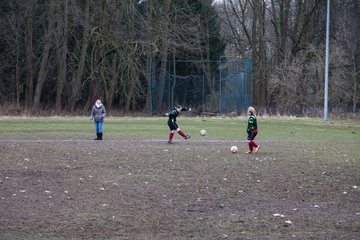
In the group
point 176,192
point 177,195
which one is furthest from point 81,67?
point 177,195

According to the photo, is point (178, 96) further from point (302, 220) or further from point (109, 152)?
point (302, 220)

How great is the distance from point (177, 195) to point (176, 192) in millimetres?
322

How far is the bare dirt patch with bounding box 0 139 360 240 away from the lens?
360 inches

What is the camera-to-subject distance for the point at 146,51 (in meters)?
46.8

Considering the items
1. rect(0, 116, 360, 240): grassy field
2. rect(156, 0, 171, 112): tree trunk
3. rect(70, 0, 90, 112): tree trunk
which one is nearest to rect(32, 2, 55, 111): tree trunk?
rect(70, 0, 90, 112): tree trunk

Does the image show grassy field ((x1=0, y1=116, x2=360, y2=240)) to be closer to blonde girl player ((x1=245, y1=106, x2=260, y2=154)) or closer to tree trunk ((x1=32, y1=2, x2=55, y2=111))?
blonde girl player ((x1=245, y1=106, x2=260, y2=154))

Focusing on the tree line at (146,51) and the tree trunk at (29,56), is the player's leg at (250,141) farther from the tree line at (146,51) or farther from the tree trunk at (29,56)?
the tree trunk at (29,56)

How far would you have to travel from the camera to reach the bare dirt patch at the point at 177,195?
9133 mm

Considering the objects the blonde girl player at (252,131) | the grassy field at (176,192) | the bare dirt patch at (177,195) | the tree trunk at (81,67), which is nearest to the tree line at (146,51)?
the tree trunk at (81,67)

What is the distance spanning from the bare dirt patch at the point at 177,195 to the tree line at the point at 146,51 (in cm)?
2705

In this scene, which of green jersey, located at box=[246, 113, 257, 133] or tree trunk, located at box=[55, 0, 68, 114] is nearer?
green jersey, located at box=[246, 113, 257, 133]

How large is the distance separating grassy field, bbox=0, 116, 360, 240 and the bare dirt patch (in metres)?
0.02

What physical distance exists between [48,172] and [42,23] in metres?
36.6

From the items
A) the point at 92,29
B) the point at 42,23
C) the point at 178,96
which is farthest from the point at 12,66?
the point at 178,96
